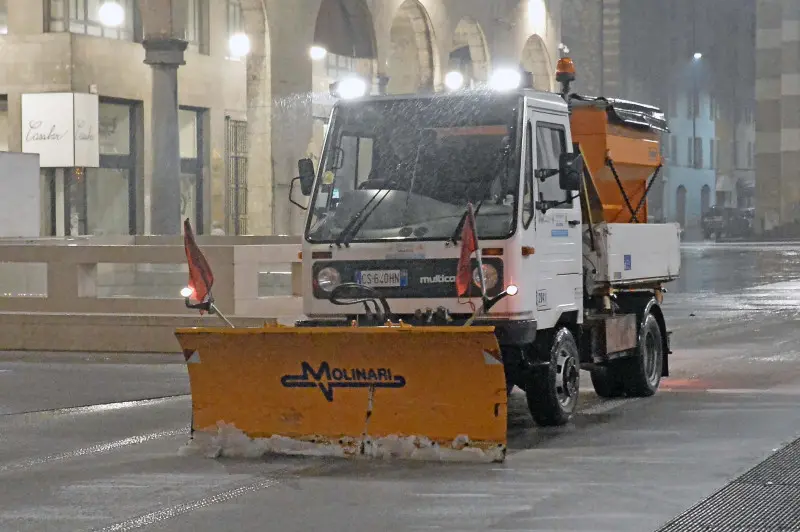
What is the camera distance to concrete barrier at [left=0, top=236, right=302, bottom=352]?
18984 millimetres

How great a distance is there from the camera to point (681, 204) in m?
101

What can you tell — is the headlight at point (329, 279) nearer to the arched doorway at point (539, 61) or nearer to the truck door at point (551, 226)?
the truck door at point (551, 226)

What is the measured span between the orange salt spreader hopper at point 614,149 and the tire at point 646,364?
1.02m

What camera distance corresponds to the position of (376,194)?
1261 centimetres

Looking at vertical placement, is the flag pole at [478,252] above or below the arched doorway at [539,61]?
below

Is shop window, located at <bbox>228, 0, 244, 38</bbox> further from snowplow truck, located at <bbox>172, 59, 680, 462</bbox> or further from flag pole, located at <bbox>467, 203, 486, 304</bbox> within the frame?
flag pole, located at <bbox>467, 203, 486, 304</bbox>

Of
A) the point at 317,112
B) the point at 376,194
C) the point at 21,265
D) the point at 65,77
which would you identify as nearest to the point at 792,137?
the point at 317,112

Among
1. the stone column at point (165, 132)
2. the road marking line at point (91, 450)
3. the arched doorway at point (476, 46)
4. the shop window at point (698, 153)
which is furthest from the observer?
the shop window at point (698, 153)

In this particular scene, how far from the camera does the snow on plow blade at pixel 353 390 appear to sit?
10750 mm

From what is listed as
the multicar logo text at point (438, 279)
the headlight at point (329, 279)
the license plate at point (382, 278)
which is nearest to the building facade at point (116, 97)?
the headlight at point (329, 279)

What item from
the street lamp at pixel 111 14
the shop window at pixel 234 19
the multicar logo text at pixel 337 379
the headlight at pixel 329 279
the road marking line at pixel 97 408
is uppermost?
the shop window at pixel 234 19

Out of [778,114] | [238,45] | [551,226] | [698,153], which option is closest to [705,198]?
[698,153]

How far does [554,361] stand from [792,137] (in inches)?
2849

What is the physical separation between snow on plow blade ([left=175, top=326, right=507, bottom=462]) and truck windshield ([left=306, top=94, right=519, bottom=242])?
1.48m
